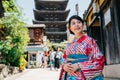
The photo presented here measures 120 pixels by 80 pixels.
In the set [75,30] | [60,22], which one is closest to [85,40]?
[75,30]

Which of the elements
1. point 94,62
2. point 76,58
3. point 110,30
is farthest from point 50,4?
point 94,62

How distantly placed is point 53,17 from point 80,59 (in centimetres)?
6078

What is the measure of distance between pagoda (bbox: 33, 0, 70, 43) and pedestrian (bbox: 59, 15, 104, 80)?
56.9m

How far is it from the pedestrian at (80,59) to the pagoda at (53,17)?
5686 centimetres

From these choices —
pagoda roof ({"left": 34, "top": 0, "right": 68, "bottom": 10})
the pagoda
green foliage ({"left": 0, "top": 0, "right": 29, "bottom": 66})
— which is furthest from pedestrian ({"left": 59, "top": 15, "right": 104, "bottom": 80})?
pagoda roof ({"left": 34, "top": 0, "right": 68, "bottom": 10})

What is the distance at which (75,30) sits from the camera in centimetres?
338

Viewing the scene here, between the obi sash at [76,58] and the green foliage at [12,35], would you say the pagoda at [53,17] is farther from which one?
the obi sash at [76,58]

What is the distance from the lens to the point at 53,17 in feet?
209

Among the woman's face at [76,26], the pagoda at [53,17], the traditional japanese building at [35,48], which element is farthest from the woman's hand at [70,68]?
the pagoda at [53,17]

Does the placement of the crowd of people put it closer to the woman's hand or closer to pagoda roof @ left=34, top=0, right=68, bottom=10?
the woman's hand

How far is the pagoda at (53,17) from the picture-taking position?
2416 inches

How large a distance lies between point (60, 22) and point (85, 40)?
57989 millimetres

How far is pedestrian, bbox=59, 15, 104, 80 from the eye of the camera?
10.1 ft

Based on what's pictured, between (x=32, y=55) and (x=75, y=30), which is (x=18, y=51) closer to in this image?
(x=75, y=30)
